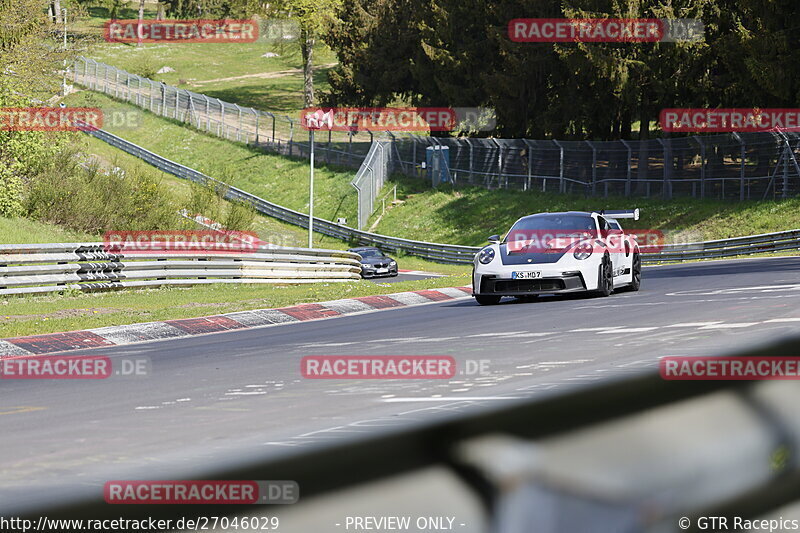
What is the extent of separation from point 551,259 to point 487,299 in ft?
4.83

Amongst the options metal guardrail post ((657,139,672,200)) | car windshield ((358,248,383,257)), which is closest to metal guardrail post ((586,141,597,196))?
metal guardrail post ((657,139,672,200))

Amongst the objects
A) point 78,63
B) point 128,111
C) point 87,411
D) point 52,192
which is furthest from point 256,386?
point 78,63

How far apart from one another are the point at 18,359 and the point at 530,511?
1124 cm

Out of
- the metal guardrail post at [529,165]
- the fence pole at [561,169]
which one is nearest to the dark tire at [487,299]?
the fence pole at [561,169]

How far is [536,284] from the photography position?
16.4 metres

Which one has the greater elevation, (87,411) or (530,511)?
(530,511)

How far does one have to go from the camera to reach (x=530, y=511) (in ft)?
5.67

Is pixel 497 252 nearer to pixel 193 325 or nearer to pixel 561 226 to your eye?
pixel 561 226

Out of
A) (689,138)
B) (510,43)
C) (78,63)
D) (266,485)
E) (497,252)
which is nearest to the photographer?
(266,485)

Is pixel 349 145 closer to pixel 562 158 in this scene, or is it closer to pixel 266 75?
pixel 562 158

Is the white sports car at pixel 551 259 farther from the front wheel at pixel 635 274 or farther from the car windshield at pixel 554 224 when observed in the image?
the front wheel at pixel 635 274

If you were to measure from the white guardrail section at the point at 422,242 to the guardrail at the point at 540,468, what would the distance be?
3347cm

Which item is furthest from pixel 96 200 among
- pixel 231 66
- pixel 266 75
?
pixel 231 66

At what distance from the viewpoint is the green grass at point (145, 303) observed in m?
15.2
